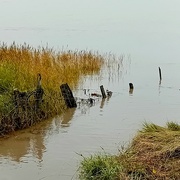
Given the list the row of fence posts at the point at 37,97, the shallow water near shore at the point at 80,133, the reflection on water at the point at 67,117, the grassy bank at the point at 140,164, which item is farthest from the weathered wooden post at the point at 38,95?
the grassy bank at the point at 140,164

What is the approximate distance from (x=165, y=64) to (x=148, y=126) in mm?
19113

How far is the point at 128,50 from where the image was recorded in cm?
3338

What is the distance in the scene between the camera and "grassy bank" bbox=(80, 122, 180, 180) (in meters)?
5.64

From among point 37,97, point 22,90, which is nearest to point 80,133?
point 37,97

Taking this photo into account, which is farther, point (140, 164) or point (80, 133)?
point (80, 133)

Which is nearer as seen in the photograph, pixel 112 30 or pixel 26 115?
pixel 26 115

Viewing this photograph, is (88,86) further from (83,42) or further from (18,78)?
(83,42)

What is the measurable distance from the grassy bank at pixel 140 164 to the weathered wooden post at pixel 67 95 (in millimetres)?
4706

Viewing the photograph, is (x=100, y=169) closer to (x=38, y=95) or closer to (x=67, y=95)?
(x=38, y=95)

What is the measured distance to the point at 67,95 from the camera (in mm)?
11742

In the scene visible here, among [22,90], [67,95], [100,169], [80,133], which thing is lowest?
[80,133]

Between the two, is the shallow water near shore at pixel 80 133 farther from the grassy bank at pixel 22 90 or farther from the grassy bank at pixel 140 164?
the grassy bank at pixel 140 164

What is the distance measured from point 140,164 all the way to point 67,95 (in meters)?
6.04

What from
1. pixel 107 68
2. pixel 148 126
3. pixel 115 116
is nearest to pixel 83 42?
pixel 107 68
